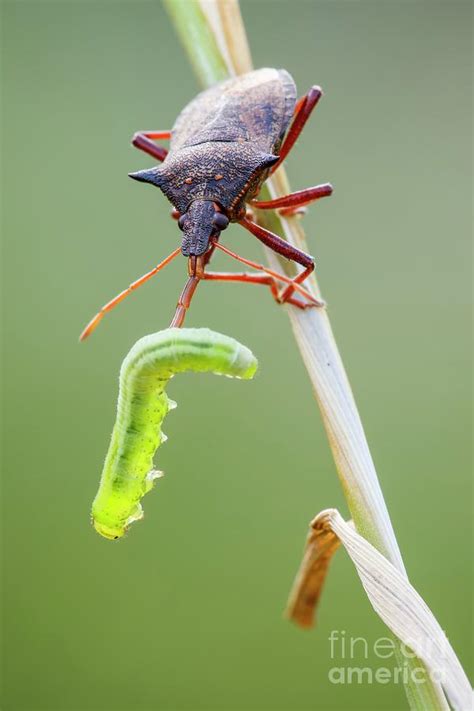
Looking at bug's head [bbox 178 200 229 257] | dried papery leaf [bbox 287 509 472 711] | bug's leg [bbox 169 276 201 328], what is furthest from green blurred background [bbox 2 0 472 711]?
dried papery leaf [bbox 287 509 472 711]

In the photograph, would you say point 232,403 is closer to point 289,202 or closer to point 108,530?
point 289,202

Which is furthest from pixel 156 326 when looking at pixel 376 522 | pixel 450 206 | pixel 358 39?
pixel 376 522

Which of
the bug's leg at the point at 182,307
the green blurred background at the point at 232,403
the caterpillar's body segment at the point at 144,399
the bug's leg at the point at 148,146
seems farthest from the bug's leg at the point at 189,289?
the green blurred background at the point at 232,403

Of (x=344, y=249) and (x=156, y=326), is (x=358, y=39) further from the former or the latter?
(x=156, y=326)

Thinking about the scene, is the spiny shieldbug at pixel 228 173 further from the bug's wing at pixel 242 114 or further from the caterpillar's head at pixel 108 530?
the caterpillar's head at pixel 108 530

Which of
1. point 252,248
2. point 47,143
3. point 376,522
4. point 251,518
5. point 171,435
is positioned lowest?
point 376,522

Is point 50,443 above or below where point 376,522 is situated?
above

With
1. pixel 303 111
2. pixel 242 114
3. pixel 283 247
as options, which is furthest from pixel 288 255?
pixel 303 111
